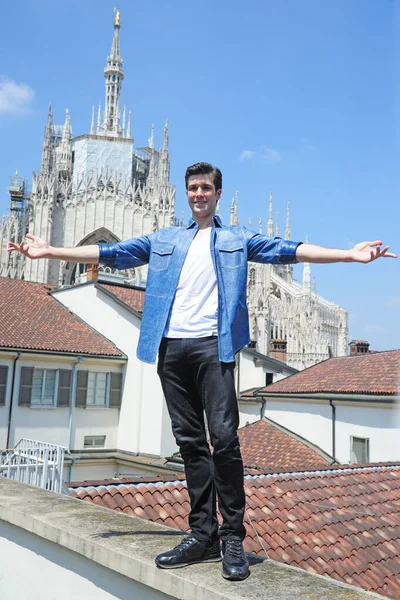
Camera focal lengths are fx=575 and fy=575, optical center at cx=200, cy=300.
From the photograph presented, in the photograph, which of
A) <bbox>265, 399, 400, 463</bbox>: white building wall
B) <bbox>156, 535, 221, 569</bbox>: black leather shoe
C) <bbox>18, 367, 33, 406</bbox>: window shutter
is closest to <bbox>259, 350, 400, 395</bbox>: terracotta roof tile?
<bbox>265, 399, 400, 463</bbox>: white building wall

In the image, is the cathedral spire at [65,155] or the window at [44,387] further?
the cathedral spire at [65,155]

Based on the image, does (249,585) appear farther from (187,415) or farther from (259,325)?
(259,325)

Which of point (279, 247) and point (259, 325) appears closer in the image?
point (279, 247)

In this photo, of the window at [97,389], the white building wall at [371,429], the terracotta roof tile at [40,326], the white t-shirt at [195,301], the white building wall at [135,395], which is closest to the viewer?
Result: the white t-shirt at [195,301]

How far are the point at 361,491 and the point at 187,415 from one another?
5.26 m

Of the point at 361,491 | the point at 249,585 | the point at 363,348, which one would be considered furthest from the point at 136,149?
the point at 249,585

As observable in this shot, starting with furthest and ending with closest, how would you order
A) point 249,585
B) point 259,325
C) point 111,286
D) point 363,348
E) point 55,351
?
point 259,325 → point 363,348 → point 111,286 → point 55,351 → point 249,585

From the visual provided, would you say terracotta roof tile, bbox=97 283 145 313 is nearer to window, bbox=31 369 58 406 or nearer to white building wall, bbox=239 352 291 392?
window, bbox=31 369 58 406

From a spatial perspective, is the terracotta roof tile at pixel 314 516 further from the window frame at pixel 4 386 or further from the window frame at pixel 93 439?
the window frame at pixel 93 439

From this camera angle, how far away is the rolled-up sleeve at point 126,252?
3385 mm

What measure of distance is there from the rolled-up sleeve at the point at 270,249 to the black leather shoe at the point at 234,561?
1.44 m

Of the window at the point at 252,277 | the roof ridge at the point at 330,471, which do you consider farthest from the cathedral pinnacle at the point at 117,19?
the roof ridge at the point at 330,471

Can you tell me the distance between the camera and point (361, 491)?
755 centimetres

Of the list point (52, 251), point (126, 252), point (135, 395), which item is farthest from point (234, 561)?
point (135, 395)
